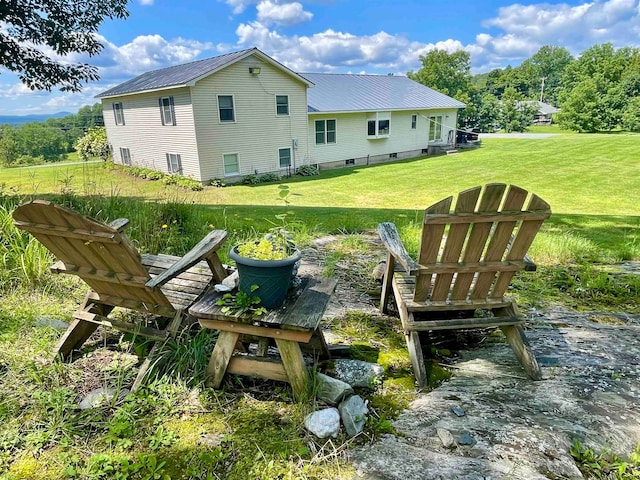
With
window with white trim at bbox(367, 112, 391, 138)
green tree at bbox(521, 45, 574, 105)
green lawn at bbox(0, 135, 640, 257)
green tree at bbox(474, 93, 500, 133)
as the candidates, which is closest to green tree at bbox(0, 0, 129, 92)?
green lawn at bbox(0, 135, 640, 257)

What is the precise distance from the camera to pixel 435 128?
74.7 feet

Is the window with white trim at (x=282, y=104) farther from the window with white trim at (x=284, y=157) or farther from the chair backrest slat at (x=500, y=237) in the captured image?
the chair backrest slat at (x=500, y=237)

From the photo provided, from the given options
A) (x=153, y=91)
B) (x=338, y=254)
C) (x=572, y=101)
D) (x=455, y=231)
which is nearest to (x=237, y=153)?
(x=153, y=91)

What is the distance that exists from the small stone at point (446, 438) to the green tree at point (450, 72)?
40804 mm

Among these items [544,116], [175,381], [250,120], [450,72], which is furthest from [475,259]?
[544,116]

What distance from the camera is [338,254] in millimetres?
4340

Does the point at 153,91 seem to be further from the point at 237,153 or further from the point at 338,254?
the point at 338,254

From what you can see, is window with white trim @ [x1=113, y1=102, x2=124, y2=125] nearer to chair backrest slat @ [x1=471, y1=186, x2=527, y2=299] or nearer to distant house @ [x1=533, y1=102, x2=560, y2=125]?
chair backrest slat @ [x1=471, y1=186, x2=527, y2=299]

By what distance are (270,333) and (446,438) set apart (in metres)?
0.90

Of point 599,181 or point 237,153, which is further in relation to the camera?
point 237,153

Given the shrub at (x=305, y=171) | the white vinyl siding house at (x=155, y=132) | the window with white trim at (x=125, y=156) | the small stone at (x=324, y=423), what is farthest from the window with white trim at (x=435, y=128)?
the small stone at (x=324, y=423)

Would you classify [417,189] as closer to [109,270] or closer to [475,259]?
[475,259]

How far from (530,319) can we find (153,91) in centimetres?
1550

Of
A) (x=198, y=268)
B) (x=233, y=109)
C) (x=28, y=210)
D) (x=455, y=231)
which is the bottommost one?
(x=198, y=268)
